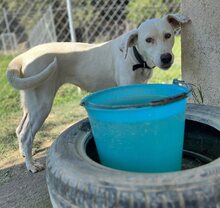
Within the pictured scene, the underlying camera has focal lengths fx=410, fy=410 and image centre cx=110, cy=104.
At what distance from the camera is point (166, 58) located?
113 inches

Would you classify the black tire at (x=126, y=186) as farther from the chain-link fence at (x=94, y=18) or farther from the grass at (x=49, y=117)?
the chain-link fence at (x=94, y=18)

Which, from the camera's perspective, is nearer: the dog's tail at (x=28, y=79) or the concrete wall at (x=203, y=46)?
the concrete wall at (x=203, y=46)

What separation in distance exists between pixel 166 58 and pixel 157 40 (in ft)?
0.52

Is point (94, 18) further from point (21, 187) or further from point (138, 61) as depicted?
point (21, 187)

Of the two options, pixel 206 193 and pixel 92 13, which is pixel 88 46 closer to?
pixel 206 193

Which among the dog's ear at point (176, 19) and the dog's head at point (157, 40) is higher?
the dog's ear at point (176, 19)

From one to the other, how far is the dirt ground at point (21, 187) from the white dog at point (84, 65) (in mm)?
112

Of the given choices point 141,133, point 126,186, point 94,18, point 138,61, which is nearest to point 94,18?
point 94,18

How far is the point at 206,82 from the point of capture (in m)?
2.80

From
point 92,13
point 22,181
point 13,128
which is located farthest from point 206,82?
point 92,13

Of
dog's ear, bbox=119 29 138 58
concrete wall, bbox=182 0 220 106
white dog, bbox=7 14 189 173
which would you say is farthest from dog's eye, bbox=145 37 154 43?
concrete wall, bbox=182 0 220 106

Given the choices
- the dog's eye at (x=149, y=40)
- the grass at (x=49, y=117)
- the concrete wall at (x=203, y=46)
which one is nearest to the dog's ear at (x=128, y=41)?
the dog's eye at (x=149, y=40)

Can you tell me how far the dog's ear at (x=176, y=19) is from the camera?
2.81 meters

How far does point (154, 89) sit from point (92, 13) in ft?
27.7
